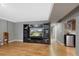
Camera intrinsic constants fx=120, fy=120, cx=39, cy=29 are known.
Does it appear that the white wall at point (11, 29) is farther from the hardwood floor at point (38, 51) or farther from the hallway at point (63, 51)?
the hallway at point (63, 51)

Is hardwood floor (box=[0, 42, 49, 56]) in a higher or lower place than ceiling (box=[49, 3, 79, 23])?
lower

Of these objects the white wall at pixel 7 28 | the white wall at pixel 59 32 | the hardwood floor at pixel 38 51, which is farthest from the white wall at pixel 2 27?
the white wall at pixel 59 32

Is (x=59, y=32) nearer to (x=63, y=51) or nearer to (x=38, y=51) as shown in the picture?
(x=63, y=51)

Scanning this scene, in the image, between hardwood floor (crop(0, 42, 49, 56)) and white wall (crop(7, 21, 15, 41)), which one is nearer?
hardwood floor (crop(0, 42, 49, 56))

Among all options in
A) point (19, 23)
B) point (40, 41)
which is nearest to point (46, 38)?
point (40, 41)

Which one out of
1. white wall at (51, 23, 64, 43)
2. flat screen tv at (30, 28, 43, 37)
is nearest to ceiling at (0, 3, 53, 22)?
white wall at (51, 23, 64, 43)

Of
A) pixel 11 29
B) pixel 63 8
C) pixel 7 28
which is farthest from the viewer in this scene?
pixel 11 29

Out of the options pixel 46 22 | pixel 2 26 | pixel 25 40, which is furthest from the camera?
pixel 25 40

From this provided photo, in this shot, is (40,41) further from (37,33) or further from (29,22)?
(29,22)

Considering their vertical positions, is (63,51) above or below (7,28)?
below

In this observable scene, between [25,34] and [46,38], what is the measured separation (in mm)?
2182

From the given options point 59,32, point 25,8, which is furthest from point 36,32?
point 25,8

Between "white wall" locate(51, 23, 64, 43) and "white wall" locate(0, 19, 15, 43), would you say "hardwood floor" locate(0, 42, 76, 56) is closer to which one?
"white wall" locate(51, 23, 64, 43)

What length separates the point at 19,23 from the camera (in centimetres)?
1192
